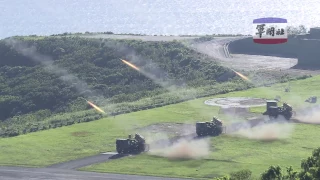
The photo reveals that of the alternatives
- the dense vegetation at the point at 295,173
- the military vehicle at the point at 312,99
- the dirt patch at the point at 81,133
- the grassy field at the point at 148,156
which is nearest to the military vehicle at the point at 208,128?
the grassy field at the point at 148,156

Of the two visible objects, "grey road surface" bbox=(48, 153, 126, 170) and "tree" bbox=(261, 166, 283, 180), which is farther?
"grey road surface" bbox=(48, 153, 126, 170)

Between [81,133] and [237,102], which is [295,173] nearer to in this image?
[81,133]

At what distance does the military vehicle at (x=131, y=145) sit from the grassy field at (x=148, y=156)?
325 cm

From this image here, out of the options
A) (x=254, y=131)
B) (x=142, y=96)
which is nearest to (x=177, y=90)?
(x=142, y=96)

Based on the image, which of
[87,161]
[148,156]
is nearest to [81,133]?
[87,161]

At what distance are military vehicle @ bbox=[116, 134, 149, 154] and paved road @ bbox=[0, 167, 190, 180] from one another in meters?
12.3

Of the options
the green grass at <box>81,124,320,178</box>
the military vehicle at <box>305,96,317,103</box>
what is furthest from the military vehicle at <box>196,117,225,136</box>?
the military vehicle at <box>305,96,317,103</box>

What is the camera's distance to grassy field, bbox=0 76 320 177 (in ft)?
366

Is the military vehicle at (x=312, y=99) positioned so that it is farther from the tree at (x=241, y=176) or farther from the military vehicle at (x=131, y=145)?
the tree at (x=241, y=176)

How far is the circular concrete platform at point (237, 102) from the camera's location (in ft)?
529

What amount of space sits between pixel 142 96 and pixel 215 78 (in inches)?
977

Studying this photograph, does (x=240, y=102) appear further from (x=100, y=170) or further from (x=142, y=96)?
(x=100, y=170)

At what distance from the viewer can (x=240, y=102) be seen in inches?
6476

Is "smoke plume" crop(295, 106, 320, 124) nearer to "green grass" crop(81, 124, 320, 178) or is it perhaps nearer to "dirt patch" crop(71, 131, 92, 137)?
"green grass" crop(81, 124, 320, 178)
